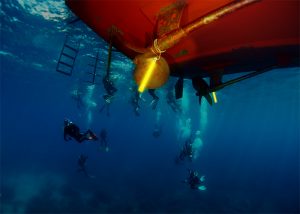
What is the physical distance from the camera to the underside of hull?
3.33m

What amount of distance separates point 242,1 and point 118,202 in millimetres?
17881

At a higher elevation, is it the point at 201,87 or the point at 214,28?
the point at 214,28

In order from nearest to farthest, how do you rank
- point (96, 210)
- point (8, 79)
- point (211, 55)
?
1. point (211, 55)
2. point (96, 210)
3. point (8, 79)

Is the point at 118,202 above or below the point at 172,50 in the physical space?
below

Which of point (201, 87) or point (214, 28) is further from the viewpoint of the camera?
point (201, 87)

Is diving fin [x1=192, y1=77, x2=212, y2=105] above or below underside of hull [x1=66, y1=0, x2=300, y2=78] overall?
below

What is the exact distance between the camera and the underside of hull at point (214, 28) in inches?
131

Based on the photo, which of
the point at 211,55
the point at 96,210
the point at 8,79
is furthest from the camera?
the point at 8,79

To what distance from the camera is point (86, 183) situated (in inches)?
877

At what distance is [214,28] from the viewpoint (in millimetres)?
3857

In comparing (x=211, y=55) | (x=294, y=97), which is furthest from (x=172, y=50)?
(x=294, y=97)

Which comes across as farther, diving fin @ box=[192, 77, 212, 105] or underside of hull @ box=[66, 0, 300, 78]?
diving fin @ box=[192, 77, 212, 105]

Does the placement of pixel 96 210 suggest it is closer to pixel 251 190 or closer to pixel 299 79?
pixel 251 190

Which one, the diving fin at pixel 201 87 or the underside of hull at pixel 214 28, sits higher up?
the underside of hull at pixel 214 28
